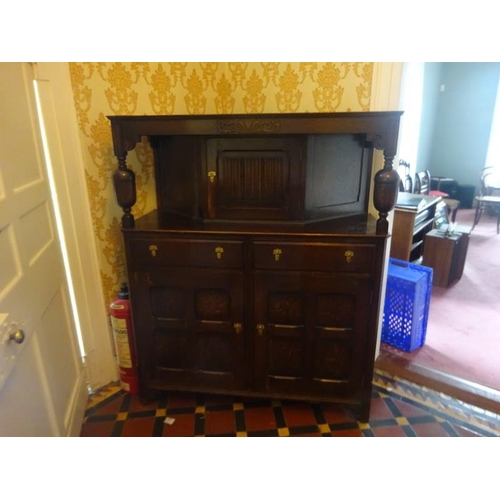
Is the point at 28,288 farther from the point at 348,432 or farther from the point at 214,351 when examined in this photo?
the point at 348,432

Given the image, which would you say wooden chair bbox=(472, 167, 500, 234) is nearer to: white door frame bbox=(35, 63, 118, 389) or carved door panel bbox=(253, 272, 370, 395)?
carved door panel bbox=(253, 272, 370, 395)

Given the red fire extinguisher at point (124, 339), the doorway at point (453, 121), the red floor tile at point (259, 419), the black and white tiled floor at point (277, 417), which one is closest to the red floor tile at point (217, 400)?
the black and white tiled floor at point (277, 417)

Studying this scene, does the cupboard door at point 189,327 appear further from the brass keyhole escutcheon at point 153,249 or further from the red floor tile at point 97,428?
the red floor tile at point 97,428

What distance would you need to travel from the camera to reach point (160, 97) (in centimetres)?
→ 181

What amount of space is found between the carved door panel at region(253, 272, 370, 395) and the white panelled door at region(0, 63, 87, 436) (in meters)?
0.87

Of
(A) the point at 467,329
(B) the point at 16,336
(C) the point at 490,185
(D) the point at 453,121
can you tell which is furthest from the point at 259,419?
(D) the point at 453,121

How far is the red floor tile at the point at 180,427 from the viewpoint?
173 centimetres

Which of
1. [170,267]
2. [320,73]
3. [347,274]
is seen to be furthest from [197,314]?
[320,73]

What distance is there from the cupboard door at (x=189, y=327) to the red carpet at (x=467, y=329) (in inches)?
45.6

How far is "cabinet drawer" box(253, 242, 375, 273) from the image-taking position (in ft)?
4.88

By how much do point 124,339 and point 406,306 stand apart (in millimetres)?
1679

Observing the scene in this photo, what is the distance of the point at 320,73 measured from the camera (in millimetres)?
1702

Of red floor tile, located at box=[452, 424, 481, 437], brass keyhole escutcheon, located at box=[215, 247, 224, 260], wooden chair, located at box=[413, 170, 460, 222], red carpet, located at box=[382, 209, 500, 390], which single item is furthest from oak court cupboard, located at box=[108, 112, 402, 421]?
wooden chair, located at box=[413, 170, 460, 222]

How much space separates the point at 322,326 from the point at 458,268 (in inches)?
93.9
